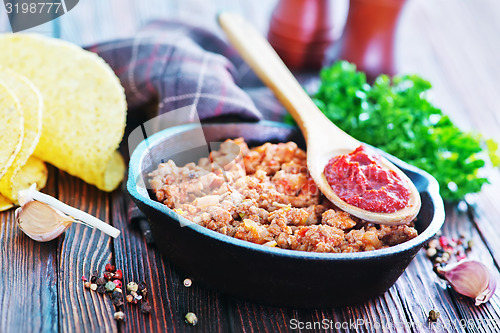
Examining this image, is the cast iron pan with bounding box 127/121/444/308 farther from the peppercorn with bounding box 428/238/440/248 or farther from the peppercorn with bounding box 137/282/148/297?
the peppercorn with bounding box 428/238/440/248

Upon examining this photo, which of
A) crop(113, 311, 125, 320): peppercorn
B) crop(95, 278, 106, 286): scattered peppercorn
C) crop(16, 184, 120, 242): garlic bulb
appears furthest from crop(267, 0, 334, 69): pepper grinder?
crop(113, 311, 125, 320): peppercorn

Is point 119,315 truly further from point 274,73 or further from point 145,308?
point 274,73

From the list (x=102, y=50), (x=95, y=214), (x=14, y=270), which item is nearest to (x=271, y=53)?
(x=102, y=50)

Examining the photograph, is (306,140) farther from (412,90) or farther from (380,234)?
(412,90)

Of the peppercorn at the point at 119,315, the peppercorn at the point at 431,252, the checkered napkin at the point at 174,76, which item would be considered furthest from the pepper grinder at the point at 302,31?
the peppercorn at the point at 119,315

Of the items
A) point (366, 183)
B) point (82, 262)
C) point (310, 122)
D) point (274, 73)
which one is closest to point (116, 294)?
point (82, 262)

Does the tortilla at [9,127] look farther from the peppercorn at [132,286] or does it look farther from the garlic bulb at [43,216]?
the peppercorn at [132,286]
